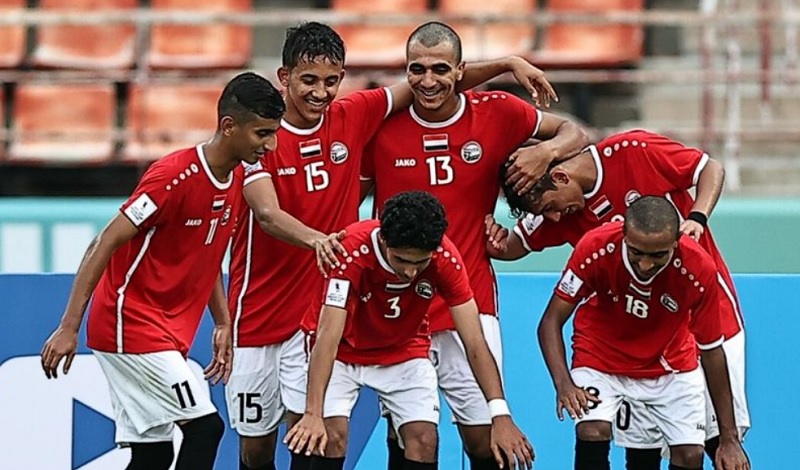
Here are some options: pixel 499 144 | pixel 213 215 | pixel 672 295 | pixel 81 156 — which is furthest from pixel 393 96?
pixel 81 156

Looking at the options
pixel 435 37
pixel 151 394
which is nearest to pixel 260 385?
pixel 151 394

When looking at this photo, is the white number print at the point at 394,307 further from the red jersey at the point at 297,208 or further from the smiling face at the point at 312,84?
the smiling face at the point at 312,84

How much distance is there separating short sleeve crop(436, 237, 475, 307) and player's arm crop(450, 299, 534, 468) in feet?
0.10

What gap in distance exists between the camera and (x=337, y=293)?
532 cm

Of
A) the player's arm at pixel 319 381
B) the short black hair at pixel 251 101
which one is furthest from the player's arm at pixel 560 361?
the short black hair at pixel 251 101

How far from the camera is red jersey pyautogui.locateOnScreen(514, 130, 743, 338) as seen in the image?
5887 millimetres

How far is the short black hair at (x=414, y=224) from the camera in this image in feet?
16.8

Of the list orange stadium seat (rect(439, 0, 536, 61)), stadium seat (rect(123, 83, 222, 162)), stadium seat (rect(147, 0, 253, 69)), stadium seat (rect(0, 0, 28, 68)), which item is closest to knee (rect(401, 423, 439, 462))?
stadium seat (rect(123, 83, 222, 162))

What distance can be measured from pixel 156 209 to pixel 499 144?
1427 millimetres

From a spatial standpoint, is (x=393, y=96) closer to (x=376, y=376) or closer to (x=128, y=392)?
(x=376, y=376)

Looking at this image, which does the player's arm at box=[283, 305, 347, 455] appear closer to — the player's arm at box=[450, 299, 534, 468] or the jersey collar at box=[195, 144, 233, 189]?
the player's arm at box=[450, 299, 534, 468]

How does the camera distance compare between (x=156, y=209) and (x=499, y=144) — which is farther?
(x=499, y=144)

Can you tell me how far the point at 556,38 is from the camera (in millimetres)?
11188

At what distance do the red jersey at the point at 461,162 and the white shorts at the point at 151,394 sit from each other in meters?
1.10
